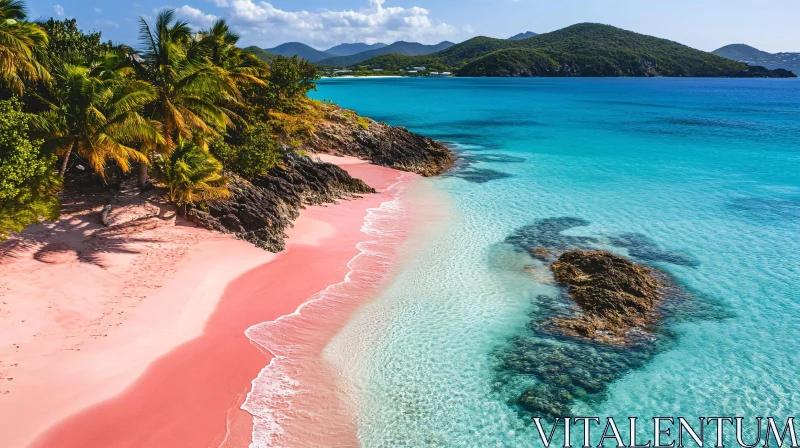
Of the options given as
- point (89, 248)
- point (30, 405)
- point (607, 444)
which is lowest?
point (607, 444)

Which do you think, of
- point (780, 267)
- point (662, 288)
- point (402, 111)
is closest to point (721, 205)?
point (780, 267)

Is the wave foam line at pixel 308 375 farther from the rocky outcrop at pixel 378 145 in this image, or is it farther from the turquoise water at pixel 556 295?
the rocky outcrop at pixel 378 145

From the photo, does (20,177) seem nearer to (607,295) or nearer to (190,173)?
(190,173)

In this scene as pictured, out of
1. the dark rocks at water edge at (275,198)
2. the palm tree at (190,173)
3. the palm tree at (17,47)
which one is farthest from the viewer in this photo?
the dark rocks at water edge at (275,198)

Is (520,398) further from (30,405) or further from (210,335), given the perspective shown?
(30,405)

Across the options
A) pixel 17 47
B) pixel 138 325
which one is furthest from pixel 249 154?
pixel 138 325

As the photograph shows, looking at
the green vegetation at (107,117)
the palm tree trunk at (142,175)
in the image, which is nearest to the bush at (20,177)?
the green vegetation at (107,117)
